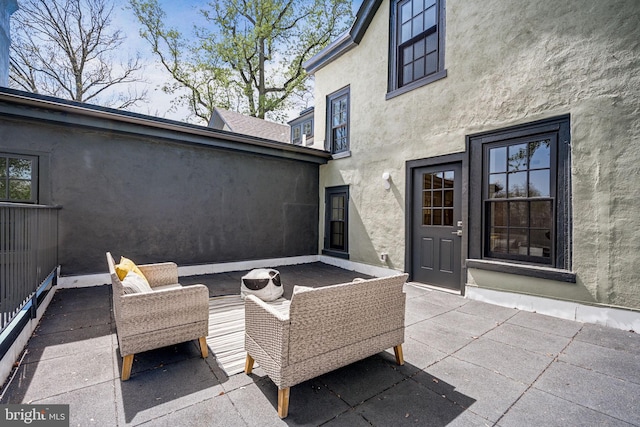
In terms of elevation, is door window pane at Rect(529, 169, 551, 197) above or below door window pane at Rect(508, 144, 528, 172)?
below

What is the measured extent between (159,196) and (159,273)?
236 cm

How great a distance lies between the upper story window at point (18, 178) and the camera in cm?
429

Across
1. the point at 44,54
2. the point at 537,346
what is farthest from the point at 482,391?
the point at 44,54

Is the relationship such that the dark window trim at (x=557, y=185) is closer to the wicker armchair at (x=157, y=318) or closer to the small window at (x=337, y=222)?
the small window at (x=337, y=222)

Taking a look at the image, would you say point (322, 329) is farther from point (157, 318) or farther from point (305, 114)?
point (305, 114)

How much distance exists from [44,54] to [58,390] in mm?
15015

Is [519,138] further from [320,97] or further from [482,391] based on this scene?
[320,97]

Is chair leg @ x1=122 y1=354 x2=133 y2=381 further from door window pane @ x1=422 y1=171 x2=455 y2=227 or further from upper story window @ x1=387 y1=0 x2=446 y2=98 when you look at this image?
upper story window @ x1=387 y1=0 x2=446 y2=98

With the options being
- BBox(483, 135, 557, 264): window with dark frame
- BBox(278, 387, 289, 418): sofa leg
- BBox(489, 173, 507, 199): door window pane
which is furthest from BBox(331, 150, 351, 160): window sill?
BBox(278, 387, 289, 418): sofa leg

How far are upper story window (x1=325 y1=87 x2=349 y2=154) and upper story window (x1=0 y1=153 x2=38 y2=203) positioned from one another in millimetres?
5676

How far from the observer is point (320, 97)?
7.80m

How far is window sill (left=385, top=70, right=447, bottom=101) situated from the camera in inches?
197

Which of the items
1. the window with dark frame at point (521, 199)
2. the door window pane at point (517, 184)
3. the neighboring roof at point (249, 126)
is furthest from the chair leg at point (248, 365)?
the neighboring roof at point (249, 126)

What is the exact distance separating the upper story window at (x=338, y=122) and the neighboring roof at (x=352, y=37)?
2.93 ft
